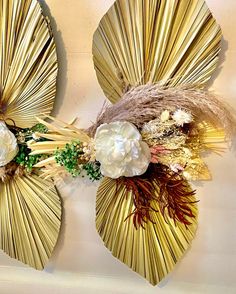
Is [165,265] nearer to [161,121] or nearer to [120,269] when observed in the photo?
[120,269]

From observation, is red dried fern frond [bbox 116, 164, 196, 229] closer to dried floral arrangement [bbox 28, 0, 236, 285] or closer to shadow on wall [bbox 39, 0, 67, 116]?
dried floral arrangement [bbox 28, 0, 236, 285]

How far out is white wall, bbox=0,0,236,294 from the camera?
1062mm

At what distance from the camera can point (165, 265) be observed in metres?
1.10

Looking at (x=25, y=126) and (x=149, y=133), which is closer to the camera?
(x=149, y=133)

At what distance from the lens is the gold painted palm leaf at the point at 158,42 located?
1.01 metres

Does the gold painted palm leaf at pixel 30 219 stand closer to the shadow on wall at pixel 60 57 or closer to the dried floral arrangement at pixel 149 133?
the dried floral arrangement at pixel 149 133

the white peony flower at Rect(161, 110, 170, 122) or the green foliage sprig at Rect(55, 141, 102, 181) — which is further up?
the white peony flower at Rect(161, 110, 170, 122)

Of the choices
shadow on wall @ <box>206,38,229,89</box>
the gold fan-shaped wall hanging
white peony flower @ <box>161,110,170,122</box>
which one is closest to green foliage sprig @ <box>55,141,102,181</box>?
the gold fan-shaped wall hanging

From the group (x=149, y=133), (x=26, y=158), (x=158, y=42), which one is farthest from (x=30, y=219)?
(x=158, y=42)

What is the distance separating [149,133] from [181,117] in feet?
0.31

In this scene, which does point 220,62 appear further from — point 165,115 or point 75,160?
point 75,160

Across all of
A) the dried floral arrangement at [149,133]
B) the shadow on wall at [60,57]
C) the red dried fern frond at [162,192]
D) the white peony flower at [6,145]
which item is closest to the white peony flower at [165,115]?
the dried floral arrangement at [149,133]

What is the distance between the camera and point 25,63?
1.13 metres

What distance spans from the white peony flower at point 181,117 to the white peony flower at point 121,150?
10 cm
